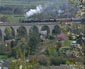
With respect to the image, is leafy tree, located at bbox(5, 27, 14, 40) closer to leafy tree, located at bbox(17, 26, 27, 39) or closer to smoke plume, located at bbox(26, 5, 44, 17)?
leafy tree, located at bbox(17, 26, 27, 39)

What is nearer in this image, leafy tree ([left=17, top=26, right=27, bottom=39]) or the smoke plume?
leafy tree ([left=17, top=26, right=27, bottom=39])

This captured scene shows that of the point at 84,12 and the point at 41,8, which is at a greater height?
the point at 84,12

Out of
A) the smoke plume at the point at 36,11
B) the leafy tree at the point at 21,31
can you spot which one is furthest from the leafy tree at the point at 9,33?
the smoke plume at the point at 36,11

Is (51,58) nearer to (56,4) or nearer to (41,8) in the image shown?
(41,8)

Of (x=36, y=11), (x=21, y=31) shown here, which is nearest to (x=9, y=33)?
(x=21, y=31)

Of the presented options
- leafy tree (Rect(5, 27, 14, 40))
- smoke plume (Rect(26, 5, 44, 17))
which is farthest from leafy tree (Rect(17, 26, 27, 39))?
smoke plume (Rect(26, 5, 44, 17))

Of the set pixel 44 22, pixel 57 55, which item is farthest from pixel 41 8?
pixel 57 55

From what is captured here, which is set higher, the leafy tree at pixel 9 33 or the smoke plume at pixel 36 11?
the smoke plume at pixel 36 11

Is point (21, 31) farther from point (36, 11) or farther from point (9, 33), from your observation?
point (36, 11)

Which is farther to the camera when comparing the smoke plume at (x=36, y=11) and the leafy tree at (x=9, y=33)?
the smoke plume at (x=36, y=11)

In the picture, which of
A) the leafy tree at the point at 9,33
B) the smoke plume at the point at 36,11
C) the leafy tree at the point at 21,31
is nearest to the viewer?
the leafy tree at the point at 21,31

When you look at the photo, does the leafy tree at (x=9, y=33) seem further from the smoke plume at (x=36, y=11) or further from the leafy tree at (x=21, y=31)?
the smoke plume at (x=36, y=11)
